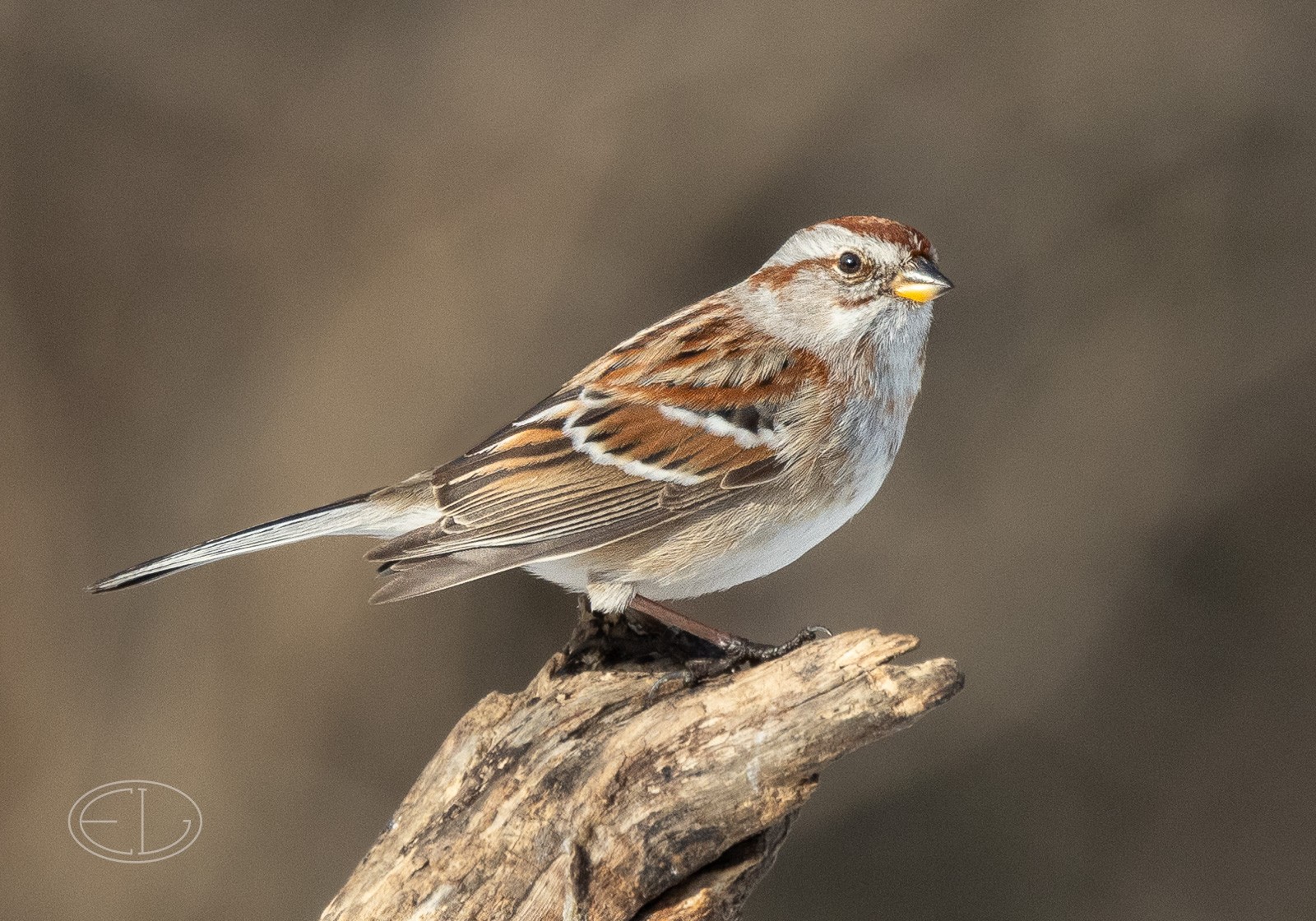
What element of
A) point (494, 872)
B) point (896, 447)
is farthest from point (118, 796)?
point (896, 447)

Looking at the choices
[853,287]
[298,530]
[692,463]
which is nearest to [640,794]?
[692,463]

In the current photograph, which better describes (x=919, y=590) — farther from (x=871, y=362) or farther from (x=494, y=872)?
(x=494, y=872)

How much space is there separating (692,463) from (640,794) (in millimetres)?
859

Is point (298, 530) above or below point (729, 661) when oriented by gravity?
above

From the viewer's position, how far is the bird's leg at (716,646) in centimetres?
324

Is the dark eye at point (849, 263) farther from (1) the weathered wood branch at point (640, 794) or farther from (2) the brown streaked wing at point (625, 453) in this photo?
(1) the weathered wood branch at point (640, 794)

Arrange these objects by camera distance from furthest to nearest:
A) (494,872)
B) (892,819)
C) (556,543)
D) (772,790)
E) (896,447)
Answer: (892,819)
(896,447)
(556,543)
(494,872)
(772,790)

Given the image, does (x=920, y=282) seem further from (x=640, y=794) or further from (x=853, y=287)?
(x=640, y=794)

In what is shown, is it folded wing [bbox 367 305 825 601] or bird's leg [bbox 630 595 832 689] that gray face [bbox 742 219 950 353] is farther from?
bird's leg [bbox 630 595 832 689]

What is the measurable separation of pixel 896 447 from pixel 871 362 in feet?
0.78

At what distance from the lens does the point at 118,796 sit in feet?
15.3

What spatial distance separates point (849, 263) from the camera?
353 cm
